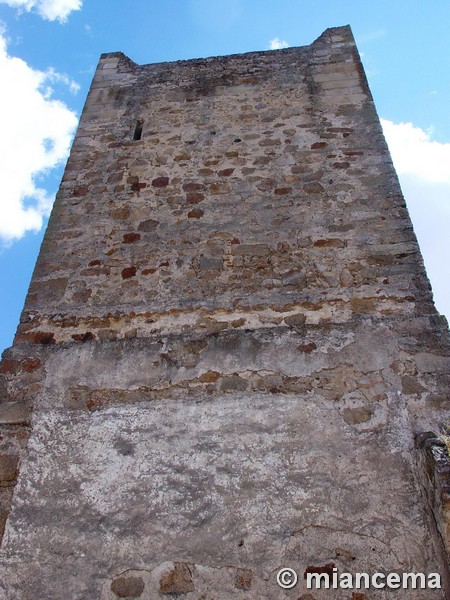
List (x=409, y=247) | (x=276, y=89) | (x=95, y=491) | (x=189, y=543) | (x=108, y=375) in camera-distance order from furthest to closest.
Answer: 1. (x=276, y=89)
2. (x=409, y=247)
3. (x=108, y=375)
4. (x=95, y=491)
5. (x=189, y=543)

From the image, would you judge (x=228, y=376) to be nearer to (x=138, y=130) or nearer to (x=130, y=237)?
(x=130, y=237)

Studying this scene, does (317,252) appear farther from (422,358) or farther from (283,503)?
(283,503)

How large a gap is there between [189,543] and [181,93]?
4.24m

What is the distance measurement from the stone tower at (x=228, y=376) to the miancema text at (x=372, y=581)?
3 centimetres

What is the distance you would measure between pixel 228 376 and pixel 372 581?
4.32 ft

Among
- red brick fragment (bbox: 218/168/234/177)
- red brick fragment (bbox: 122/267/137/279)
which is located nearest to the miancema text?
red brick fragment (bbox: 122/267/137/279)

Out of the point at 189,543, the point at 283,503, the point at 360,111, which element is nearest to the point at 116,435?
the point at 189,543

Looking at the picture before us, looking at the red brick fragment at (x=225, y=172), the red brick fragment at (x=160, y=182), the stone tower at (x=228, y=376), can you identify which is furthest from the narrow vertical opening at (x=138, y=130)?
the red brick fragment at (x=225, y=172)

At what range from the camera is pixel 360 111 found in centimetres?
469

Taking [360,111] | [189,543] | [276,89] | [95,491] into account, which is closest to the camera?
[189,543]

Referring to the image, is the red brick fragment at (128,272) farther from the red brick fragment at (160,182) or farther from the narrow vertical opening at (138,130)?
the narrow vertical opening at (138,130)

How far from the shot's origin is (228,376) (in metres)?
3.19

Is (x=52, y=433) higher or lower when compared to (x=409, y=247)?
lower

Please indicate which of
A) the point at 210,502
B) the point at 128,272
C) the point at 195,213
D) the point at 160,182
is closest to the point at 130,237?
the point at 128,272
